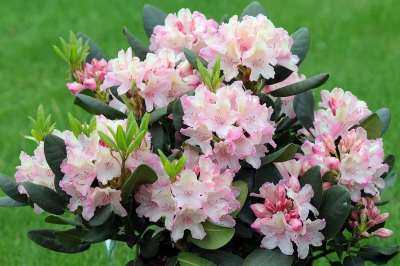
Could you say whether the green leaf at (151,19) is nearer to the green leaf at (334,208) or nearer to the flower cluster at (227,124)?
the flower cluster at (227,124)

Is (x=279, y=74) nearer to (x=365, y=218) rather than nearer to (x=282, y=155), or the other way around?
(x=282, y=155)

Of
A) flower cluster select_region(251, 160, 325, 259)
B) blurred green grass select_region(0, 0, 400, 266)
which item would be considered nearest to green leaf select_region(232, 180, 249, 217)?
flower cluster select_region(251, 160, 325, 259)

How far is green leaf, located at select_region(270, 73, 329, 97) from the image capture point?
248 centimetres

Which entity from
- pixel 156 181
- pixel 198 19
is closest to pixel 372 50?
pixel 198 19

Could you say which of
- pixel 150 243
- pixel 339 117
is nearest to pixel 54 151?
pixel 150 243

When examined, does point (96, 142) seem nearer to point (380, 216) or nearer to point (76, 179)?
point (76, 179)

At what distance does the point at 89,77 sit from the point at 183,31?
31 centimetres

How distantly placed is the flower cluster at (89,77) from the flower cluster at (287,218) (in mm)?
629

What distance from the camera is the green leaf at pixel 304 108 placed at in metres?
2.62

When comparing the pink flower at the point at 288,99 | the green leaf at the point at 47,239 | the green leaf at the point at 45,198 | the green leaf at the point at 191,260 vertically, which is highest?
the pink flower at the point at 288,99

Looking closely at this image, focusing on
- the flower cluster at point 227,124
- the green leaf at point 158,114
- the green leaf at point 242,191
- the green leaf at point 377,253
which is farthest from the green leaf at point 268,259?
the green leaf at point 158,114

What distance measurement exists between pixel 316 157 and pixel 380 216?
256 millimetres

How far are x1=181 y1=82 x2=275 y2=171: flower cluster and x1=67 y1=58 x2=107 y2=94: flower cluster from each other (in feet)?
1.47

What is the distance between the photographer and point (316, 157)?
2.46m
